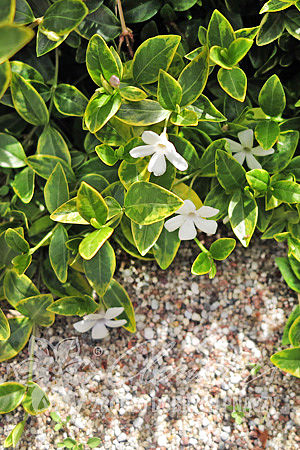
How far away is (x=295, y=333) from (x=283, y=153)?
18.3 inches

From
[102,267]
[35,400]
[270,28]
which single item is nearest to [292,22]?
[270,28]

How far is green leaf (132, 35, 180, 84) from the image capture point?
1027mm

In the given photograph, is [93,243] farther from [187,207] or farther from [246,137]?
[246,137]

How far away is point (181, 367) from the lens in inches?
50.2

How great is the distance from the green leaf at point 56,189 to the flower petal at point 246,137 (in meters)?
0.45

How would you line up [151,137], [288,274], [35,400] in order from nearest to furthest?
[151,137] < [35,400] < [288,274]

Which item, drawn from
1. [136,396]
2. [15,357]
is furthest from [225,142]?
[15,357]

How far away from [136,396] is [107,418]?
0.09 metres

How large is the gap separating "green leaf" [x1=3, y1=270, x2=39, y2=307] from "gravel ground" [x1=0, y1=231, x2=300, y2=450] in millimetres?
162

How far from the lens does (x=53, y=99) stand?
1.19 meters

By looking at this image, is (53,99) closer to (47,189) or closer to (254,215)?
(47,189)

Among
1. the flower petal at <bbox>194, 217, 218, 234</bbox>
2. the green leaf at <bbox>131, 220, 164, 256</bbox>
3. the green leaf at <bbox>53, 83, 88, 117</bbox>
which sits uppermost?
the green leaf at <bbox>53, 83, 88, 117</bbox>

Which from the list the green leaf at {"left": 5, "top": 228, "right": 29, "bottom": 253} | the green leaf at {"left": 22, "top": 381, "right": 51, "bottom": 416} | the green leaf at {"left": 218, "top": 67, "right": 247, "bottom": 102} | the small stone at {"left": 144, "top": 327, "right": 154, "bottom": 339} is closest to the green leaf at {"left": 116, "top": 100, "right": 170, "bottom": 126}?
the green leaf at {"left": 218, "top": 67, "right": 247, "bottom": 102}

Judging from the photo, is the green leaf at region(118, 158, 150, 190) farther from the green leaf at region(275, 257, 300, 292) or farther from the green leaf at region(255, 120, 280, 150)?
the green leaf at region(275, 257, 300, 292)
